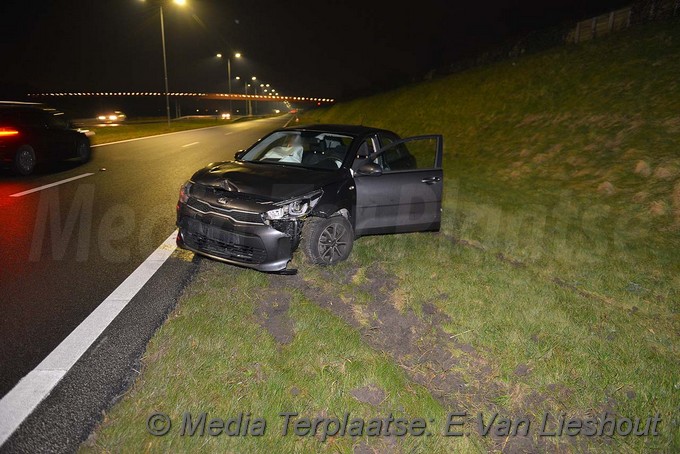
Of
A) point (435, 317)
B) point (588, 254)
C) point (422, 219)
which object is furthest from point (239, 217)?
point (588, 254)

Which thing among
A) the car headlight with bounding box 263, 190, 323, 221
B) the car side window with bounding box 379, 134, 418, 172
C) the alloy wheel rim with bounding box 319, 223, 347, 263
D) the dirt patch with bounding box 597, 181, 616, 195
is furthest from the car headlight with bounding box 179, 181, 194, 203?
the dirt patch with bounding box 597, 181, 616, 195

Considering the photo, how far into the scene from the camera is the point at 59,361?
298 cm

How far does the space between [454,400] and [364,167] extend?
9.77 ft

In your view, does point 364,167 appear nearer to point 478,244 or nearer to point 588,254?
point 478,244

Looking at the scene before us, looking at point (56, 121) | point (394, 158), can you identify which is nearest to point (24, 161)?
point (56, 121)

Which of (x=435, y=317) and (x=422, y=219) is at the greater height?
(x=422, y=219)

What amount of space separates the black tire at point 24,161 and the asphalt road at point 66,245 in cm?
29

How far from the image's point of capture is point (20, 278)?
426 centimetres

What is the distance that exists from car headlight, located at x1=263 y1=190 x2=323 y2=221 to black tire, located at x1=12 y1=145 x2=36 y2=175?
329 inches

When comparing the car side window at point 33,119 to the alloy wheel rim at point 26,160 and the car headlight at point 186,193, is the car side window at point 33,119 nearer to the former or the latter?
the alloy wheel rim at point 26,160

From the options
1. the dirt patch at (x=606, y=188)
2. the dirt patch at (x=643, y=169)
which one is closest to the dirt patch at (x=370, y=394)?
the dirt patch at (x=606, y=188)

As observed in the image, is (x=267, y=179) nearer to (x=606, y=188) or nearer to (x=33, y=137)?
(x=606, y=188)

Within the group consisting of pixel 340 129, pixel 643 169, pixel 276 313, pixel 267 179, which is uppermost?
pixel 340 129

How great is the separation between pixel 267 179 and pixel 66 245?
261 cm
